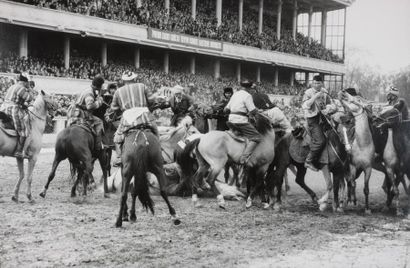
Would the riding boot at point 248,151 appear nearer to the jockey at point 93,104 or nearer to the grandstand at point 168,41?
the jockey at point 93,104

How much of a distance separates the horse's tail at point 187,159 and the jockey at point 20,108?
292 centimetres

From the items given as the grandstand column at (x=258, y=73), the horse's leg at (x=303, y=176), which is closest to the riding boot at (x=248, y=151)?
the horse's leg at (x=303, y=176)

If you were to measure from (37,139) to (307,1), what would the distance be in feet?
152

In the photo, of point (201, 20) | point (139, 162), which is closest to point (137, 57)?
point (201, 20)

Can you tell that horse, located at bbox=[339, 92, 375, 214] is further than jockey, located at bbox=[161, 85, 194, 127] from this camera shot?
No

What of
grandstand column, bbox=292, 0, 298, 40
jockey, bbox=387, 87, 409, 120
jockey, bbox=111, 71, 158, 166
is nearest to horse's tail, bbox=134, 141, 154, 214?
jockey, bbox=111, 71, 158, 166

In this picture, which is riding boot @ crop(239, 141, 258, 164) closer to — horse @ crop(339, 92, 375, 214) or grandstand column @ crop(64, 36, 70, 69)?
horse @ crop(339, 92, 375, 214)

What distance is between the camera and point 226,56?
128 feet

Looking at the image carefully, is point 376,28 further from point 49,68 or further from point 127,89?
point 49,68

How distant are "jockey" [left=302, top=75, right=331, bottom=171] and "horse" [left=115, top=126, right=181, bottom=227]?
3.40 meters

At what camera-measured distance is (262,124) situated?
9.94 metres

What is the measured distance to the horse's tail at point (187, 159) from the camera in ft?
32.7

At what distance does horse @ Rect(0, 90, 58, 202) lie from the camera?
9.85 m

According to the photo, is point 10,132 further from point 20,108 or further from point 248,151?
point 248,151
